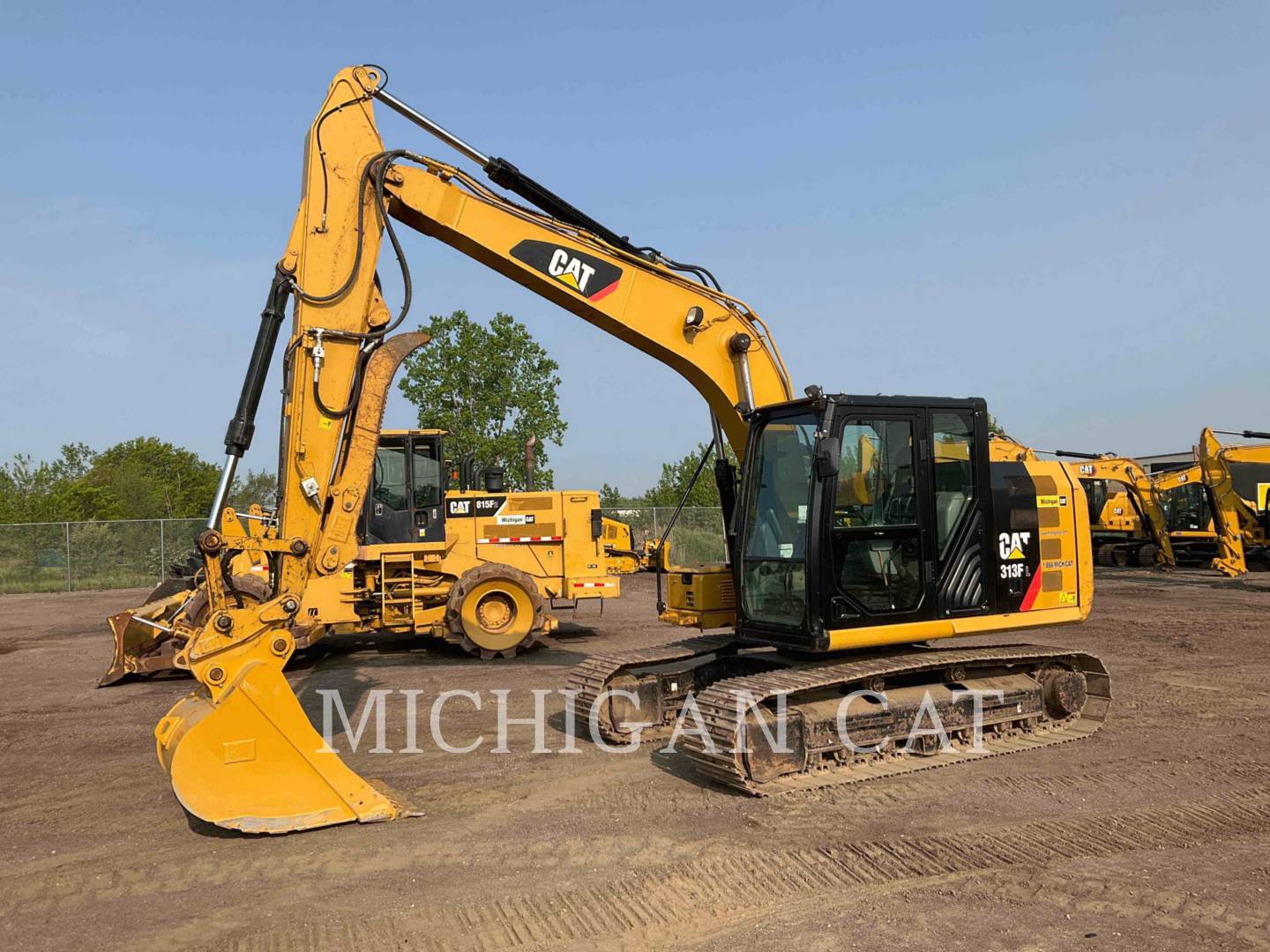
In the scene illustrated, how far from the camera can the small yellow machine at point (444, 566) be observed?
39.4 ft

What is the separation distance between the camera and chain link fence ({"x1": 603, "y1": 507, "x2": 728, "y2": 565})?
100 ft

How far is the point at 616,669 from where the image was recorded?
7.83 m

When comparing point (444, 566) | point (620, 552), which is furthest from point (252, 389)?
point (620, 552)

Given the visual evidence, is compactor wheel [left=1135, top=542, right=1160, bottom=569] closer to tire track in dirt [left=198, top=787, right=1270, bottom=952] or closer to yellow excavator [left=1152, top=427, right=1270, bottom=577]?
yellow excavator [left=1152, top=427, right=1270, bottom=577]

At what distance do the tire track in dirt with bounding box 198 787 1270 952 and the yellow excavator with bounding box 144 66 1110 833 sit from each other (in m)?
1.17

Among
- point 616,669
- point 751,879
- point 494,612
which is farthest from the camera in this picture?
Answer: point 494,612

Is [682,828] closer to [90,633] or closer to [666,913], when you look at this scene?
[666,913]

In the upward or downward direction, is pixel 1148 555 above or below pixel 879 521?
below

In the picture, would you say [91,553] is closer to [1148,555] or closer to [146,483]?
[146,483]

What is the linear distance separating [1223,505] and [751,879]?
23005 millimetres

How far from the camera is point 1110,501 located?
29938 millimetres

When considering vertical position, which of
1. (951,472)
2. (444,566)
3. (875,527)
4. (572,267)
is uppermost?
(572,267)

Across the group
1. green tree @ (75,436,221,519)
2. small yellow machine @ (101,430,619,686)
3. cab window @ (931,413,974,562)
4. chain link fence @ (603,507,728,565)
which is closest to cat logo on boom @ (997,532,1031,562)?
cab window @ (931,413,974,562)

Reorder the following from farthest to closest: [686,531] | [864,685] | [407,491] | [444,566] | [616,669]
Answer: [686,531]
[407,491]
[444,566]
[616,669]
[864,685]
